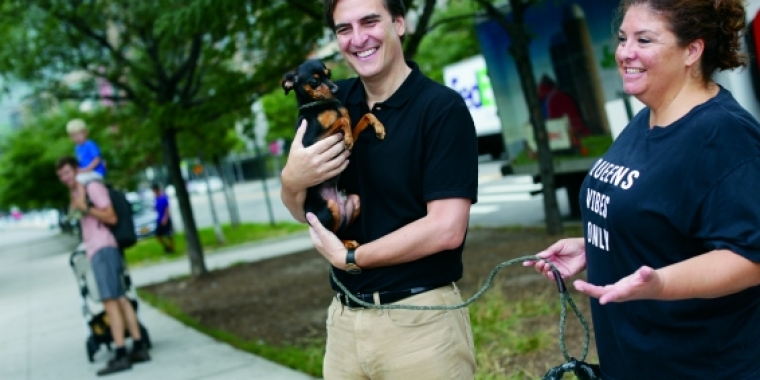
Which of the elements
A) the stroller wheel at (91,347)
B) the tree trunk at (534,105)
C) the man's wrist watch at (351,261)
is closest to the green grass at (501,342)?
the stroller wheel at (91,347)

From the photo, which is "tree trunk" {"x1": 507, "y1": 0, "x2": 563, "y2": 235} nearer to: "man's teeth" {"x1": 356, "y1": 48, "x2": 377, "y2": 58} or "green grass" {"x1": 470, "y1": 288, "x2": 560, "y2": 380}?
"green grass" {"x1": 470, "y1": 288, "x2": 560, "y2": 380}

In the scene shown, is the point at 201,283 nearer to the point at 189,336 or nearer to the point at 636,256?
the point at 189,336

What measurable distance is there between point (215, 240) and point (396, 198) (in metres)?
19.4

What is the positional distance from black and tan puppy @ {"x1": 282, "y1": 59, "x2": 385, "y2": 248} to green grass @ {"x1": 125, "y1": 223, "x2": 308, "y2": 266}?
16.3m

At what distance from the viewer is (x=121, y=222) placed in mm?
7117

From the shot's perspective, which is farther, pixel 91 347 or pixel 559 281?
pixel 91 347

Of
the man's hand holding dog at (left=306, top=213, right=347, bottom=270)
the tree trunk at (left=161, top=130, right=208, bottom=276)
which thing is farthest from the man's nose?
the tree trunk at (left=161, top=130, right=208, bottom=276)

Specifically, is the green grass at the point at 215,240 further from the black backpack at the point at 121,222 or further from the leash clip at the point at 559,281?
the leash clip at the point at 559,281

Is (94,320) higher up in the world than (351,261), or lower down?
lower down

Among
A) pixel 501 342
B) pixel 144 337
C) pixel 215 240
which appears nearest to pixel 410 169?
pixel 501 342

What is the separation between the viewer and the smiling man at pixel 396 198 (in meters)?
2.39

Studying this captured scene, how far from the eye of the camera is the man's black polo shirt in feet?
7.86

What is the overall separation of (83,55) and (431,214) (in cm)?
1139

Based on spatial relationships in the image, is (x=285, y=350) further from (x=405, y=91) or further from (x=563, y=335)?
(x=563, y=335)
